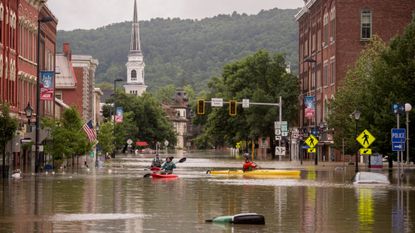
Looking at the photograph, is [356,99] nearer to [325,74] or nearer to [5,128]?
[5,128]

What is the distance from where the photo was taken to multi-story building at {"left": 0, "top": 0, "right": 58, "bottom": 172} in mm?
72312

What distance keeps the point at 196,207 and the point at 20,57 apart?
166ft

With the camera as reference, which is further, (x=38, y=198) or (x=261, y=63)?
(x=261, y=63)

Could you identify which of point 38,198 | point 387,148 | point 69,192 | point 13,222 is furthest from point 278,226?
point 387,148

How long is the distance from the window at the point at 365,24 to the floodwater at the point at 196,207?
60.7 metres

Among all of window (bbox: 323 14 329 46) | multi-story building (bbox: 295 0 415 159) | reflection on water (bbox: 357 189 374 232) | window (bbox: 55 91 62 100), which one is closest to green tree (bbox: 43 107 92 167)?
multi-story building (bbox: 295 0 415 159)

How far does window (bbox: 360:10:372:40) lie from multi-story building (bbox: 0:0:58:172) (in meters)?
32.3

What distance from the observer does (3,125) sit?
5809 cm

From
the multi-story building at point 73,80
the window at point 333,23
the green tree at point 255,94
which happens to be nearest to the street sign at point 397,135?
the window at point 333,23

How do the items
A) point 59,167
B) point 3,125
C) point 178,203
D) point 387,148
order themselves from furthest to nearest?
point 59,167 < point 387,148 < point 3,125 < point 178,203

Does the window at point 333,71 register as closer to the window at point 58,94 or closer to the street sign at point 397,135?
the window at point 58,94

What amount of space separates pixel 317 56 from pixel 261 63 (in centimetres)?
2005

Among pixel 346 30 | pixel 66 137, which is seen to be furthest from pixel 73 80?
pixel 66 137

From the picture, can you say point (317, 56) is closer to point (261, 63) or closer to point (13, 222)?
point (261, 63)
